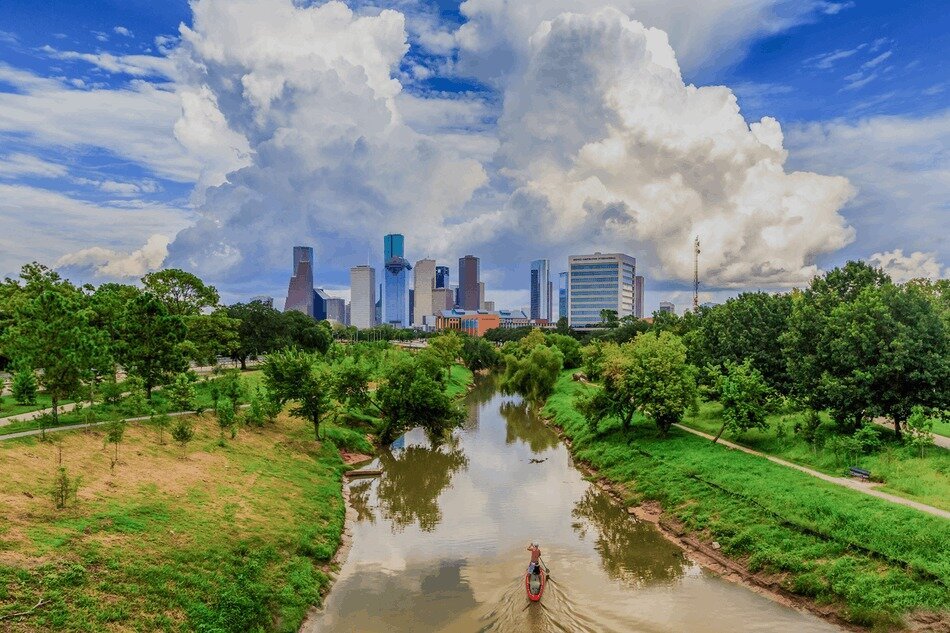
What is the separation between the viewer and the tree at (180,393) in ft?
126

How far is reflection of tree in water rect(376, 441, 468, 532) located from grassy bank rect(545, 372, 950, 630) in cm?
1194

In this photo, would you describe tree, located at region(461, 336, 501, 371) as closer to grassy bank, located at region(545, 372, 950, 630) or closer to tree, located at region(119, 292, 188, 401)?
tree, located at region(119, 292, 188, 401)

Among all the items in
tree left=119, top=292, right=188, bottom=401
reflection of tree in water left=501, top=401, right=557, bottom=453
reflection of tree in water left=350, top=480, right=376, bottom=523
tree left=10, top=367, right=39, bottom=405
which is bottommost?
reflection of tree in water left=350, top=480, right=376, bottom=523

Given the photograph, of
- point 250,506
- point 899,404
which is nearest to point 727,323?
point 899,404

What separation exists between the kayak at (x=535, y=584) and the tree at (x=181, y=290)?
4642cm

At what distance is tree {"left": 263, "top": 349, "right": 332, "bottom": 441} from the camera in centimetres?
4122

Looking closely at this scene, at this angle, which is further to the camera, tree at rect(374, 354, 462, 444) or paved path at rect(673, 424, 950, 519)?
tree at rect(374, 354, 462, 444)

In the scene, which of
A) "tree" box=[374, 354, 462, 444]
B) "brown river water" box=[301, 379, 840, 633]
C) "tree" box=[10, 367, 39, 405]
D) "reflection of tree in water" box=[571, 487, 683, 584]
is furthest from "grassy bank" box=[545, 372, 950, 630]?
"tree" box=[10, 367, 39, 405]

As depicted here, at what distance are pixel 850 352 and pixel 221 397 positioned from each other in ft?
141

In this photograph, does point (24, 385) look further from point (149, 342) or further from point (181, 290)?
point (181, 290)

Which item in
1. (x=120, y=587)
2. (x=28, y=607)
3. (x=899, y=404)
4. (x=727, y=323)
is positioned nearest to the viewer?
(x=28, y=607)

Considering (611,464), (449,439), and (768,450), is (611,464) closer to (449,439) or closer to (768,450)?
(768,450)

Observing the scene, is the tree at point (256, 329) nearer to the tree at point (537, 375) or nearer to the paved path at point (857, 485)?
the tree at point (537, 375)

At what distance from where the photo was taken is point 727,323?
55.0 m
